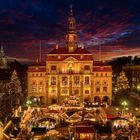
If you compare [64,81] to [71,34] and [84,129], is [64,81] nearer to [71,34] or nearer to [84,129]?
[71,34]

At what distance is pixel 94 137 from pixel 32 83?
38.7m

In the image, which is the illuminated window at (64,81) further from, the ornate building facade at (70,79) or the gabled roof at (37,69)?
the gabled roof at (37,69)

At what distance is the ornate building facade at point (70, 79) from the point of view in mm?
69438

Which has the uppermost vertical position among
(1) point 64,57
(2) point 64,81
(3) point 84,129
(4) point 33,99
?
(1) point 64,57

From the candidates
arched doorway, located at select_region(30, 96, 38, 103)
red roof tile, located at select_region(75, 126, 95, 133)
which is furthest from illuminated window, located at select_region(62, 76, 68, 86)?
red roof tile, located at select_region(75, 126, 95, 133)

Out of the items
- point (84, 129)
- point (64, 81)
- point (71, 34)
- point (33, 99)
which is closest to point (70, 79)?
point (64, 81)

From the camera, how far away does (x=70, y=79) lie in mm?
69750

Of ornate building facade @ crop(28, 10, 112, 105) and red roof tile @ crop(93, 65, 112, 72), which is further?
red roof tile @ crop(93, 65, 112, 72)

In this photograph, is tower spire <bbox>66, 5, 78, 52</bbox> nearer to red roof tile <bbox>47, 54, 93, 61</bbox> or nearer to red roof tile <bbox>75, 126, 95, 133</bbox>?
red roof tile <bbox>47, 54, 93, 61</bbox>

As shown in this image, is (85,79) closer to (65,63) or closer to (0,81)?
(65,63)

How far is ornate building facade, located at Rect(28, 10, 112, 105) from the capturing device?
69.4 metres

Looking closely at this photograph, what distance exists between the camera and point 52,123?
44062mm

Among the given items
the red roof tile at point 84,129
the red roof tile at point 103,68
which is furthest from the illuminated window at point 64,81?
the red roof tile at point 84,129

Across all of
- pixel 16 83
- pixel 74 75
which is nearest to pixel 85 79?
Answer: pixel 74 75
